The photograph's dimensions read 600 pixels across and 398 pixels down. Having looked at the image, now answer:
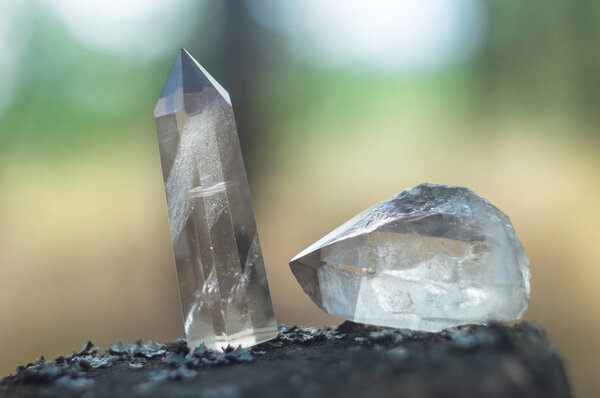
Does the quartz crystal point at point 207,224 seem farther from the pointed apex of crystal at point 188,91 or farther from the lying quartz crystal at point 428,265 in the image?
the lying quartz crystal at point 428,265

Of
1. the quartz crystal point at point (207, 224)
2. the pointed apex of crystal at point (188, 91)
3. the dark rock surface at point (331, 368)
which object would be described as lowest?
the dark rock surface at point (331, 368)

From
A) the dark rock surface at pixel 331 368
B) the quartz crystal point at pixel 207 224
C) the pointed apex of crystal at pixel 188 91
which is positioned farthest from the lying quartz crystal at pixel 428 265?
the pointed apex of crystal at pixel 188 91

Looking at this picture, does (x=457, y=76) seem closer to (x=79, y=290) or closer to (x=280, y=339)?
(x=280, y=339)

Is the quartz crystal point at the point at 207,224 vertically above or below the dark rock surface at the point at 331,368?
above

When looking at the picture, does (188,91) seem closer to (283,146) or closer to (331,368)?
(331,368)

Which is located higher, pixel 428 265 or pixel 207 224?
pixel 207 224

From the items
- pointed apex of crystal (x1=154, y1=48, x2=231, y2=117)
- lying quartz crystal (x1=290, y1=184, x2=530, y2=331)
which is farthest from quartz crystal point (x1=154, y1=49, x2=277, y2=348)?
lying quartz crystal (x1=290, y1=184, x2=530, y2=331)

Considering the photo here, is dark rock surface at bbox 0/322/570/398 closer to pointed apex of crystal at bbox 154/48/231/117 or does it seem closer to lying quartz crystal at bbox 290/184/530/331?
lying quartz crystal at bbox 290/184/530/331

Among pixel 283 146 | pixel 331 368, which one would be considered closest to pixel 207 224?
pixel 331 368
